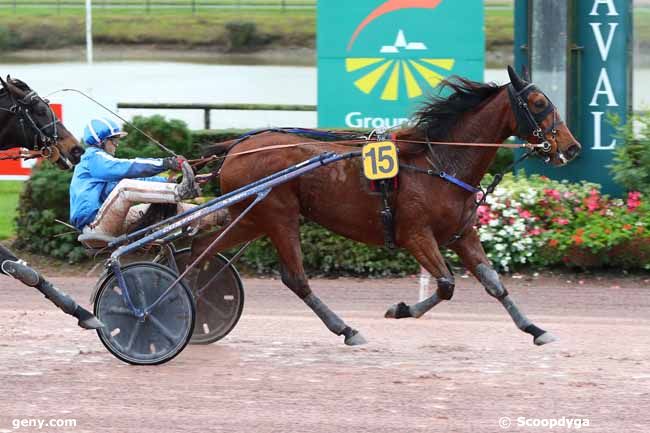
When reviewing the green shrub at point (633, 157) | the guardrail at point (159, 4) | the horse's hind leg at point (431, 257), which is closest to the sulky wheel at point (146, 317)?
the horse's hind leg at point (431, 257)

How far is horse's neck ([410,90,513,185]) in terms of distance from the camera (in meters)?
6.75

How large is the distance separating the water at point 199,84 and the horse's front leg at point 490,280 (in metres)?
8.10

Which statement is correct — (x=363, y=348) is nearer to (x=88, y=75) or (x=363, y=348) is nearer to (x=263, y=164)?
(x=263, y=164)

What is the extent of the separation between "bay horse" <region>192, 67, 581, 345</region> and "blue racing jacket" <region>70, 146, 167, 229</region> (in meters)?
0.65

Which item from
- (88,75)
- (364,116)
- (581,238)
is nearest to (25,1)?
(88,75)

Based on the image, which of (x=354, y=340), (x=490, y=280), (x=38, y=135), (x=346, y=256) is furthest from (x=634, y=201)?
(x=38, y=135)

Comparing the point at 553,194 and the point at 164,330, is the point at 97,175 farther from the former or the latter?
the point at 553,194

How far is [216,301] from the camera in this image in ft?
23.6

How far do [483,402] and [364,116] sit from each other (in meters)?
5.45

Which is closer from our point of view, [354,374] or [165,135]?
[354,374]

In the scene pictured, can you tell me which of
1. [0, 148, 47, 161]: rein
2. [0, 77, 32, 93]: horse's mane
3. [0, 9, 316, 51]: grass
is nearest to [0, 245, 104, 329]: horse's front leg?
[0, 148, 47, 161]: rein

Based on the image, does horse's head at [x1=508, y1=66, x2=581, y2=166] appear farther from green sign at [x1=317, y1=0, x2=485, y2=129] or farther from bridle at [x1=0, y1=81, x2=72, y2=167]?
green sign at [x1=317, y1=0, x2=485, y2=129]

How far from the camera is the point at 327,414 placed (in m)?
5.63

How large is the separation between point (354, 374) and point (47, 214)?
4597 millimetres
